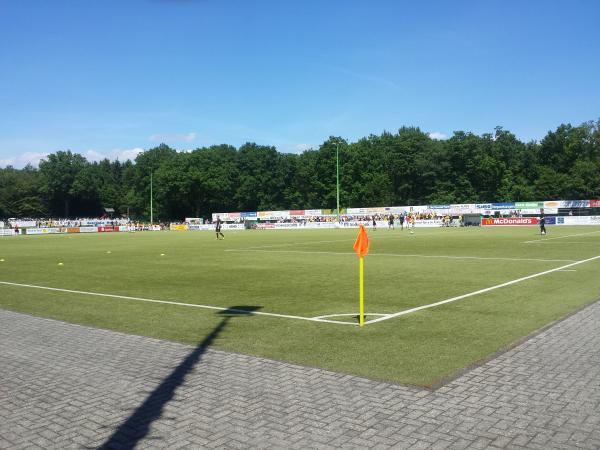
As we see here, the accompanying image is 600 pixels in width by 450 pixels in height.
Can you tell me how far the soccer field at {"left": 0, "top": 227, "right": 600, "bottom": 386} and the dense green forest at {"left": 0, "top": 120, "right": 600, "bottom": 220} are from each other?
263 ft

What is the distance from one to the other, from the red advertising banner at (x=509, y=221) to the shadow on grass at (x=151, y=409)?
63666mm

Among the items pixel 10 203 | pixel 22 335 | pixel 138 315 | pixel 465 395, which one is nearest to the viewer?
pixel 465 395

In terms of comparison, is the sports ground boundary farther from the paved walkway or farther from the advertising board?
the advertising board

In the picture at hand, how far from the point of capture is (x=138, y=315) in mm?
10844

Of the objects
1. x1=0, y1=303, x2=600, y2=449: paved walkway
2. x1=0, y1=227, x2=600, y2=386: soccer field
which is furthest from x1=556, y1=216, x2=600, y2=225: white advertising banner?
x1=0, y1=303, x2=600, y2=449: paved walkway

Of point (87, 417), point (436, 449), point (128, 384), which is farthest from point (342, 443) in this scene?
point (128, 384)

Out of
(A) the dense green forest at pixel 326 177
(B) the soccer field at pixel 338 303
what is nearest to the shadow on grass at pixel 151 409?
(B) the soccer field at pixel 338 303

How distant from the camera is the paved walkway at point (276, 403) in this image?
466 cm

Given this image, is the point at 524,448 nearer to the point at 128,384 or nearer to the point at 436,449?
the point at 436,449

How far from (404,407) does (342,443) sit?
3.38 feet

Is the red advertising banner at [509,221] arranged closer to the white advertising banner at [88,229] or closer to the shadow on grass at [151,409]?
the white advertising banner at [88,229]

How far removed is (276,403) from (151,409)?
1.31 meters

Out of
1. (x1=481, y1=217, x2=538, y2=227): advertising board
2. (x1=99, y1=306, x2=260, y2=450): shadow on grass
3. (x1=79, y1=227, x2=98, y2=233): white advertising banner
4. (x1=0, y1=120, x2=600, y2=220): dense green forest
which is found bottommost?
(x1=79, y1=227, x2=98, y2=233): white advertising banner

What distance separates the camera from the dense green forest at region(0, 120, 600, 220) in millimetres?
98438
